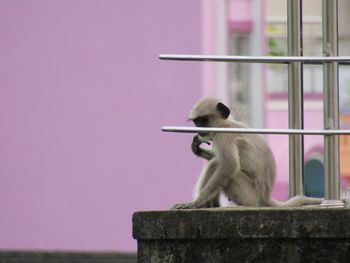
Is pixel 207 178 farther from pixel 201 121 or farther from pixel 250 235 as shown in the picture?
pixel 250 235

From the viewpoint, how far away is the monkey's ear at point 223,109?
5.87 meters

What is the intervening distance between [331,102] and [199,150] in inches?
54.8

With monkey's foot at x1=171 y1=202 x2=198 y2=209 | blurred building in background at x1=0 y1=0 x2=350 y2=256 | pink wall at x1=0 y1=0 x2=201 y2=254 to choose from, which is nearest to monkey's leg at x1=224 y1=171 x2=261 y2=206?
monkey's foot at x1=171 y1=202 x2=198 y2=209

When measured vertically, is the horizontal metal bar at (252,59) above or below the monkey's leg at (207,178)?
above

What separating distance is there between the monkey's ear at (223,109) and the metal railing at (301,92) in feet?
2.64

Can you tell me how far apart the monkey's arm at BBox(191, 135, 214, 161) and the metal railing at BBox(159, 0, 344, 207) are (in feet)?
2.45

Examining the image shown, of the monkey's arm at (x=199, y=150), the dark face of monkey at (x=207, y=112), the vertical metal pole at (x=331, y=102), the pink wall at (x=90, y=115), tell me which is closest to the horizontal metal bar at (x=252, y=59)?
the vertical metal pole at (x=331, y=102)

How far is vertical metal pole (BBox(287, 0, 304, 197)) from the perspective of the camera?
483 cm

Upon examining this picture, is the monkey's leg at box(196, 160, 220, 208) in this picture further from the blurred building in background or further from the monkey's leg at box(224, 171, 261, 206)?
the blurred building in background

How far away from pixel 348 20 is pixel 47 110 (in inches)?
154

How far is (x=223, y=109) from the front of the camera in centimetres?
589

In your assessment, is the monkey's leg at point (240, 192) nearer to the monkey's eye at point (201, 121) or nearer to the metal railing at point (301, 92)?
the monkey's eye at point (201, 121)

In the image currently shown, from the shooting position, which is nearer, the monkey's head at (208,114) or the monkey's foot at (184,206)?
the monkey's foot at (184,206)

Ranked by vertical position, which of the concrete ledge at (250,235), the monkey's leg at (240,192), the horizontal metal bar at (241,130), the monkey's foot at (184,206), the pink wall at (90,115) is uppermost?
the pink wall at (90,115)
